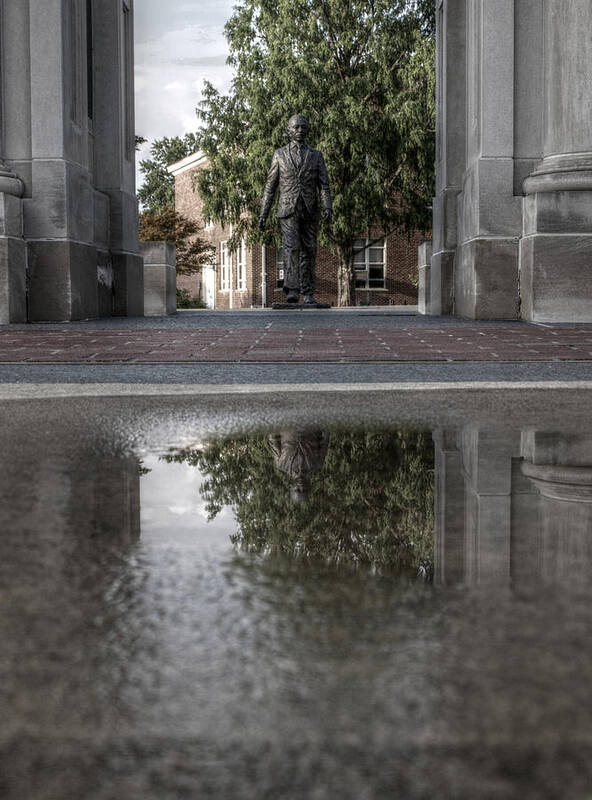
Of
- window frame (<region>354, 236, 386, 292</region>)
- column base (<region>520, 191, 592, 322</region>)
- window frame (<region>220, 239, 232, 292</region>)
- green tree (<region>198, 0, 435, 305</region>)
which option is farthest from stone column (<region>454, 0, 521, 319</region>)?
window frame (<region>220, 239, 232, 292</region>)

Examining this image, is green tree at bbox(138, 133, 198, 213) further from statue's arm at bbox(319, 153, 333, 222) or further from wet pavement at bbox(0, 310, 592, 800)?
wet pavement at bbox(0, 310, 592, 800)

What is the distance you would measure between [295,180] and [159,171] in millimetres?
74812

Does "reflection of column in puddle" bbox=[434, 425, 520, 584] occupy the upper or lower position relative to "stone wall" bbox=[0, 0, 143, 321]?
lower

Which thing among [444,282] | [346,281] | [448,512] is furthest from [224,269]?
[448,512]

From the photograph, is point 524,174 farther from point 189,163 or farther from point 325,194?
point 189,163

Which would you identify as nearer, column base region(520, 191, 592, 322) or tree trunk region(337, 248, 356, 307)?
column base region(520, 191, 592, 322)

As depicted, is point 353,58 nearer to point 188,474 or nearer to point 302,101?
point 302,101

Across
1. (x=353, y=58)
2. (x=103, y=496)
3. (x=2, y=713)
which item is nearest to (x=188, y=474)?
(x=103, y=496)

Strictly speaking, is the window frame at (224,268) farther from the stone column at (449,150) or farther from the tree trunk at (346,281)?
the stone column at (449,150)

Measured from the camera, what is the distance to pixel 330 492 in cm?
332

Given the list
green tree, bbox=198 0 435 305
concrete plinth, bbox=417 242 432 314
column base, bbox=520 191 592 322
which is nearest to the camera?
column base, bbox=520 191 592 322

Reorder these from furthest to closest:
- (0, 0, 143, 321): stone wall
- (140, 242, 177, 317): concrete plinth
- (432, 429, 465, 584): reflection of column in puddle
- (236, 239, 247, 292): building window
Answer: (236, 239, 247, 292): building window
(140, 242, 177, 317): concrete plinth
(0, 0, 143, 321): stone wall
(432, 429, 465, 584): reflection of column in puddle

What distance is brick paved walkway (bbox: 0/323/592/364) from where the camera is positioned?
27.8 feet

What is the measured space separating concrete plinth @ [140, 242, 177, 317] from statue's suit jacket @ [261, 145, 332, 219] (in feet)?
8.20
